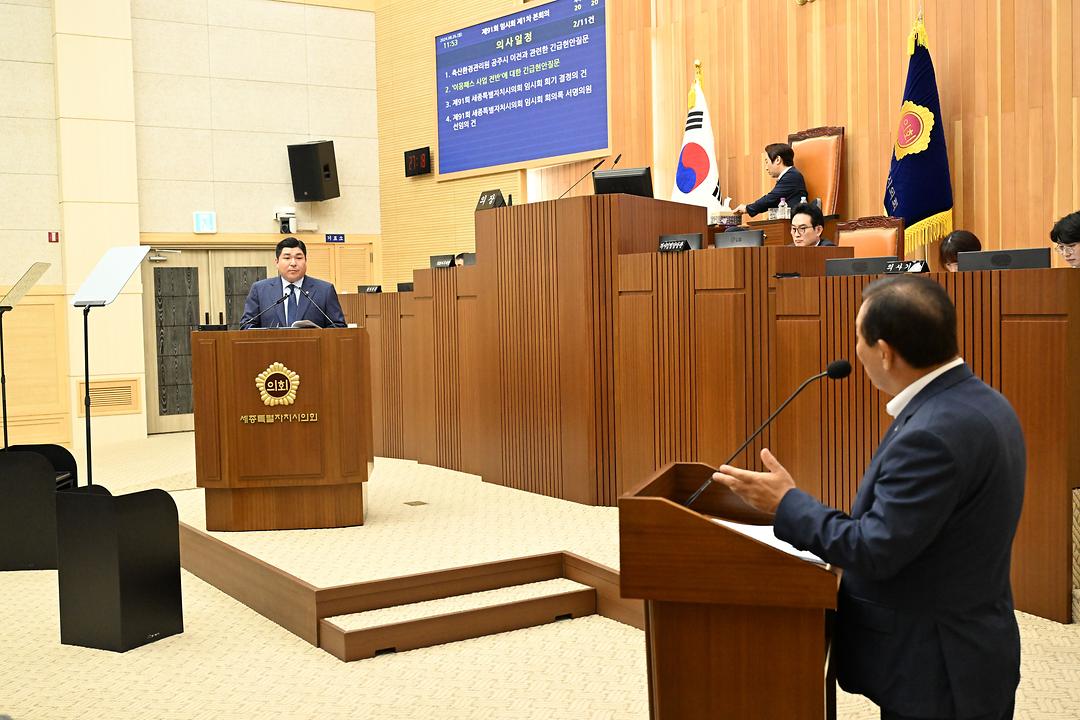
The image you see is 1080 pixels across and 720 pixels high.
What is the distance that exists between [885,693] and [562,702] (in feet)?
5.37

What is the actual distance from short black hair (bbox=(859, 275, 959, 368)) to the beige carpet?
1.62 m

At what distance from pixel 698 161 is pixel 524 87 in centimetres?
Answer: 230

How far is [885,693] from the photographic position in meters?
1.62

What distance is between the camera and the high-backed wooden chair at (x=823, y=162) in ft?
21.3

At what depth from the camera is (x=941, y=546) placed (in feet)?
5.15

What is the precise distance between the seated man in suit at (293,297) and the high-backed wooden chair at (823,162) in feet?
10.5

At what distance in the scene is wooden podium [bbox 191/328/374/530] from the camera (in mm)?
4582

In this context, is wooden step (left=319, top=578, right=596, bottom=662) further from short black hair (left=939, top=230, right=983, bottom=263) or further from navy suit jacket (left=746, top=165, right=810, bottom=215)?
navy suit jacket (left=746, top=165, right=810, bottom=215)

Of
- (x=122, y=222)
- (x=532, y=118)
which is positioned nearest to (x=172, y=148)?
(x=122, y=222)

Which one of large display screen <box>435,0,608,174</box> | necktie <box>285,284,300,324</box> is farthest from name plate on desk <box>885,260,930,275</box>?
large display screen <box>435,0,608,174</box>

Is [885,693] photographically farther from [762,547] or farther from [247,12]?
[247,12]

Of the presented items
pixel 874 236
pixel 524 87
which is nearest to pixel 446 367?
pixel 874 236

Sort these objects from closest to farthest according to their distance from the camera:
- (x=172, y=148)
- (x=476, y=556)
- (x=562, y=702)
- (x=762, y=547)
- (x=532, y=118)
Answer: (x=762, y=547)
(x=562, y=702)
(x=476, y=556)
(x=532, y=118)
(x=172, y=148)

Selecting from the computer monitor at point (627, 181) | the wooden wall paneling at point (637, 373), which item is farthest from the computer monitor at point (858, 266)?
the computer monitor at point (627, 181)
